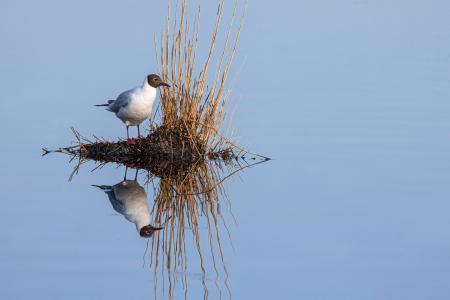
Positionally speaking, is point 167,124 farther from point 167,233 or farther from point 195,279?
point 195,279

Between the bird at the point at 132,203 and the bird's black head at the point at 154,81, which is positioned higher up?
the bird's black head at the point at 154,81

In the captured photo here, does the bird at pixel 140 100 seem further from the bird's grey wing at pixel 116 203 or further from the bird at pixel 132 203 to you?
the bird's grey wing at pixel 116 203

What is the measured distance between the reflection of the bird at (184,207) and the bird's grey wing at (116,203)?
25cm

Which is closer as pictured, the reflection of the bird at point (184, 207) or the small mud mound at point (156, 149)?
the reflection of the bird at point (184, 207)

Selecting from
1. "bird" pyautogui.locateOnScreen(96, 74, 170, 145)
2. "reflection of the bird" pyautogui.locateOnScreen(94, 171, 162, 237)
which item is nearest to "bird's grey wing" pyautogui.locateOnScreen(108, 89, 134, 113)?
"bird" pyautogui.locateOnScreen(96, 74, 170, 145)

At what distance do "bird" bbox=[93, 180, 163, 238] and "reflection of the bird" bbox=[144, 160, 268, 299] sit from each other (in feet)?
0.25

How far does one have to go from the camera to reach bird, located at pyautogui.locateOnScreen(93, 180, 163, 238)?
401 cm

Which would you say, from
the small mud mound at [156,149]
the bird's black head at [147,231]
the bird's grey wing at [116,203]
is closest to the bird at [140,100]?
the small mud mound at [156,149]

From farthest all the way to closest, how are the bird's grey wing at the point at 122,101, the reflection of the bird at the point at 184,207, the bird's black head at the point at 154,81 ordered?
the bird's grey wing at the point at 122,101, the bird's black head at the point at 154,81, the reflection of the bird at the point at 184,207

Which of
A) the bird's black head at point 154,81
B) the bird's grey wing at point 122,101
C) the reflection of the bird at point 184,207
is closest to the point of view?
the reflection of the bird at point 184,207

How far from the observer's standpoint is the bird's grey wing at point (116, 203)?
4.41 meters

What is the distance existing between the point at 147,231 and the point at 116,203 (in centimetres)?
74

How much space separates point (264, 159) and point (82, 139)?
199 centimetres

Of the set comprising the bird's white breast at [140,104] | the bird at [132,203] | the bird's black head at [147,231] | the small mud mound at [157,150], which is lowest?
the bird's black head at [147,231]
